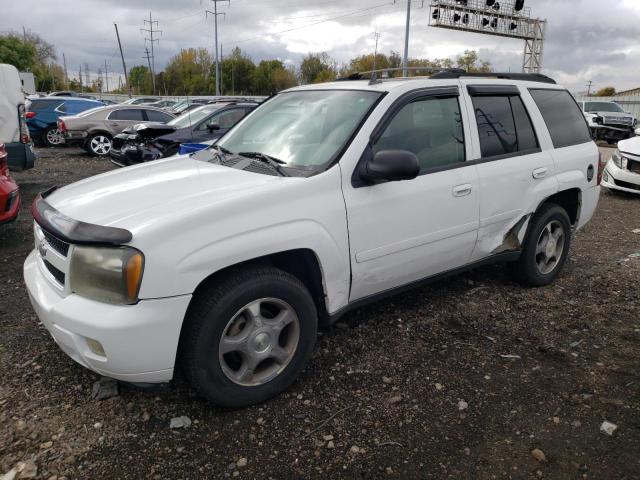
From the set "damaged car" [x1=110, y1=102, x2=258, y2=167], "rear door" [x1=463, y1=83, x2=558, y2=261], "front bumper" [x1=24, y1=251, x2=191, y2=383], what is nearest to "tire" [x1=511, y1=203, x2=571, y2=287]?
"rear door" [x1=463, y1=83, x2=558, y2=261]

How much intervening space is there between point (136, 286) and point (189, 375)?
57 centimetres

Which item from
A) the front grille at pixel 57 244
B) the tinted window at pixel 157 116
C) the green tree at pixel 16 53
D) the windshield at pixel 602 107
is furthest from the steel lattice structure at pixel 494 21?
the green tree at pixel 16 53

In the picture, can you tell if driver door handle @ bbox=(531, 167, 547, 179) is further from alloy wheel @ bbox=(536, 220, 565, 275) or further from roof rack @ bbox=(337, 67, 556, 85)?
roof rack @ bbox=(337, 67, 556, 85)

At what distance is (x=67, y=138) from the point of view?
1377 centimetres

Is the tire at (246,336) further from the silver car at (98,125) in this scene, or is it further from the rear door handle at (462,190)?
the silver car at (98,125)

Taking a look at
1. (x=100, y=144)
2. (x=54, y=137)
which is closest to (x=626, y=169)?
(x=100, y=144)

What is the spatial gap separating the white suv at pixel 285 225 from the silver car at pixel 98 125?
11.6 meters

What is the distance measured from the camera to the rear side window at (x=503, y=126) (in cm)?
372

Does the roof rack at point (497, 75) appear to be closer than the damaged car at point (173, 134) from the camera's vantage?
Yes

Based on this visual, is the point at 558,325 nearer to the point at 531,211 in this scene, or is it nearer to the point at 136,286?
the point at 531,211

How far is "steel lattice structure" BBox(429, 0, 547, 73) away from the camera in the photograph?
2869 cm

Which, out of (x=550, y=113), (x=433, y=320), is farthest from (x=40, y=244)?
(x=550, y=113)

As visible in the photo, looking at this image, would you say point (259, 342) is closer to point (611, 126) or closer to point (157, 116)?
point (157, 116)

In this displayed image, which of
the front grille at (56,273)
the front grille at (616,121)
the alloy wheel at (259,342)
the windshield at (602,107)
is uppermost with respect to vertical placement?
the windshield at (602,107)
